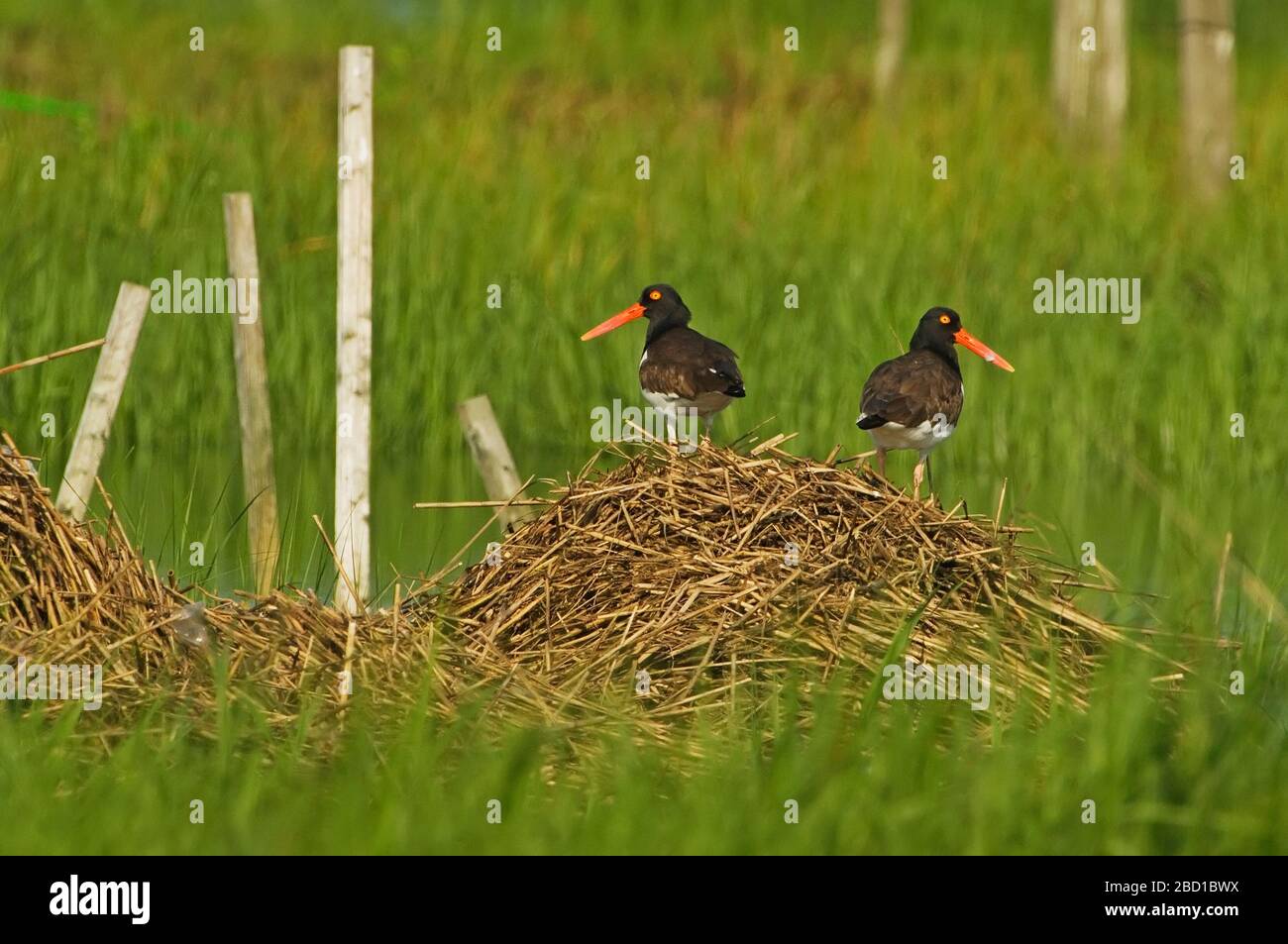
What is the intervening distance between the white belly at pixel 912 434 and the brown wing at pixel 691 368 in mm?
726

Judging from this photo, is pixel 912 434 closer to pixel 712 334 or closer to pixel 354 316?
pixel 354 316

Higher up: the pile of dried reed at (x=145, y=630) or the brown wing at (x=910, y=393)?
the brown wing at (x=910, y=393)

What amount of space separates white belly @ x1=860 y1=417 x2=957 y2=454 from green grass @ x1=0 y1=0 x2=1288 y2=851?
0.88 meters

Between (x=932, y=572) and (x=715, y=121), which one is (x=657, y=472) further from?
(x=715, y=121)

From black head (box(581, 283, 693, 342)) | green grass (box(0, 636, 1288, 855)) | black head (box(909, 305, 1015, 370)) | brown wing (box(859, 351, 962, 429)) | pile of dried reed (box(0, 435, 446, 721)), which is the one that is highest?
black head (box(581, 283, 693, 342))

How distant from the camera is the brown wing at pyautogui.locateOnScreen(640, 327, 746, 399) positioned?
33.1 ft

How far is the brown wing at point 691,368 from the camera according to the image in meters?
10.1

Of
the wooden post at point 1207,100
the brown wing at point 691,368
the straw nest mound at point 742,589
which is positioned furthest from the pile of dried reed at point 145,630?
the wooden post at point 1207,100

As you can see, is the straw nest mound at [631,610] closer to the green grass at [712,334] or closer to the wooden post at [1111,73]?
the green grass at [712,334]

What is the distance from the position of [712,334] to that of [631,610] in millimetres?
7145

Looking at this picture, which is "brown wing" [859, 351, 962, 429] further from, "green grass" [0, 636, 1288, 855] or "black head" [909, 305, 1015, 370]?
"green grass" [0, 636, 1288, 855]

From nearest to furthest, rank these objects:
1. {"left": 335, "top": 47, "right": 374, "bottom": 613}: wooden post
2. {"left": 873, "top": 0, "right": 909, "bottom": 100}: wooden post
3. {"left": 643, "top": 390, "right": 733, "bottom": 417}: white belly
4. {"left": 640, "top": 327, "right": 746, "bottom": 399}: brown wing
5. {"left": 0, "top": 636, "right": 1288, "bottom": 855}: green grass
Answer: {"left": 0, "top": 636, "right": 1288, "bottom": 855}: green grass < {"left": 335, "top": 47, "right": 374, "bottom": 613}: wooden post < {"left": 640, "top": 327, "right": 746, "bottom": 399}: brown wing < {"left": 643, "top": 390, "right": 733, "bottom": 417}: white belly < {"left": 873, "top": 0, "right": 909, "bottom": 100}: wooden post

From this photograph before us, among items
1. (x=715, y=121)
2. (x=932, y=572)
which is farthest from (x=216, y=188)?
(x=932, y=572)

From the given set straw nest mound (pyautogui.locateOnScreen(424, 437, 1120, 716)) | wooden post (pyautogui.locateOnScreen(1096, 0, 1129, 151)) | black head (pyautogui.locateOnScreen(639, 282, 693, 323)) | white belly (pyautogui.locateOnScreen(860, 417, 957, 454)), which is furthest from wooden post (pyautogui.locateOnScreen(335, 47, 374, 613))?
wooden post (pyautogui.locateOnScreen(1096, 0, 1129, 151))
